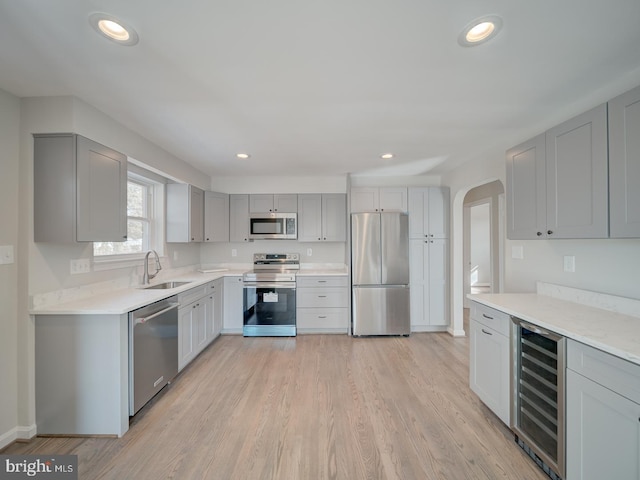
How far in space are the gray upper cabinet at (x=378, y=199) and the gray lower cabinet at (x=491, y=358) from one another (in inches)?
81.5

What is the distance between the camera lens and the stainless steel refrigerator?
3.88 m

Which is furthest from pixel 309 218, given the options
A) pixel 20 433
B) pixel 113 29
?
pixel 20 433

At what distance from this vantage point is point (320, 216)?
4.25m

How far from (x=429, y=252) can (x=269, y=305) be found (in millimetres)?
2513

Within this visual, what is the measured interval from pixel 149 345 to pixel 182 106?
1930mm

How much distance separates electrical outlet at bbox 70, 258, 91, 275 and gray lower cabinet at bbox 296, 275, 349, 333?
2.38m

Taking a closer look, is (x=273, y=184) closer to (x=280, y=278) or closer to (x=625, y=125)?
(x=280, y=278)

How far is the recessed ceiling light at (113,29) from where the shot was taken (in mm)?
1222

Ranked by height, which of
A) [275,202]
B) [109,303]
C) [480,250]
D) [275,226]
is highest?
[275,202]

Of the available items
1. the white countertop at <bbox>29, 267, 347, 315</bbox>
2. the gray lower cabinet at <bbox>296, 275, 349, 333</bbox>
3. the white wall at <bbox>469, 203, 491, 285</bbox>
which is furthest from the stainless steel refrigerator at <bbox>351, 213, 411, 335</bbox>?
the white wall at <bbox>469, 203, 491, 285</bbox>

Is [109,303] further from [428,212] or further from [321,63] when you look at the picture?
[428,212]

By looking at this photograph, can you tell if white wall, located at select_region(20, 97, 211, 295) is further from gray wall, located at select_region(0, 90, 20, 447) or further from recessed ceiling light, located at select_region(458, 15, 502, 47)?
recessed ceiling light, located at select_region(458, 15, 502, 47)

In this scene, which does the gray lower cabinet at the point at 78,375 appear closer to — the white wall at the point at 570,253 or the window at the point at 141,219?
the window at the point at 141,219

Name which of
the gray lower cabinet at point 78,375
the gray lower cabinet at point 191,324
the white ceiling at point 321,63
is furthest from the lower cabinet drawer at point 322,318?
the white ceiling at point 321,63
